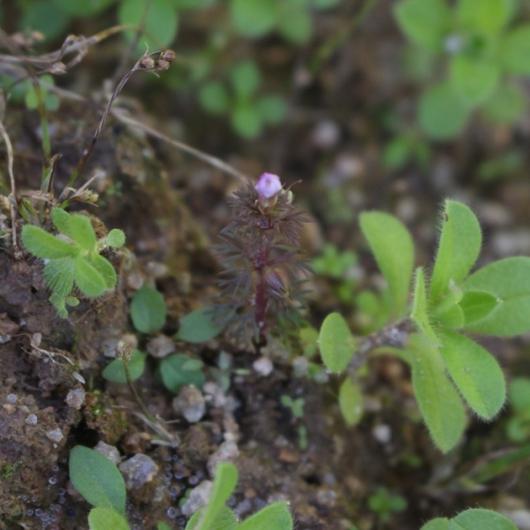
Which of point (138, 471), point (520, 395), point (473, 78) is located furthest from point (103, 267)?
point (473, 78)

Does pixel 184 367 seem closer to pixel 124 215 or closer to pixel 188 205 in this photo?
pixel 124 215

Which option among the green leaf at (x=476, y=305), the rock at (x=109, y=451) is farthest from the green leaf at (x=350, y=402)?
the rock at (x=109, y=451)

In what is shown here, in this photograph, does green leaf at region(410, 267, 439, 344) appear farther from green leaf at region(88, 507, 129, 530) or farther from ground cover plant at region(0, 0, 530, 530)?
green leaf at region(88, 507, 129, 530)

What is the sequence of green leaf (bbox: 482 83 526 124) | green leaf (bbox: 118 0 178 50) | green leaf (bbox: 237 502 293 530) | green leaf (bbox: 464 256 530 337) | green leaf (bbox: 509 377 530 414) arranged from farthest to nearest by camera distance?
green leaf (bbox: 482 83 526 124) < green leaf (bbox: 118 0 178 50) < green leaf (bbox: 509 377 530 414) < green leaf (bbox: 464 256 530 337) < green leaf (bbox: 237 502 293 530)

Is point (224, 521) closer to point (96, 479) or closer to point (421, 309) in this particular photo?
point (96, 479)

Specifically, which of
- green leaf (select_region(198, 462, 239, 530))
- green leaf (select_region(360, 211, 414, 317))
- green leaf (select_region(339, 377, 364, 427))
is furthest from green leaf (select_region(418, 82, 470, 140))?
green leaf (select_region(198, 462, 239, 530))

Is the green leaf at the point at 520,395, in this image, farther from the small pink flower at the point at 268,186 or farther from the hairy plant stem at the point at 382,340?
the small pink flower at the point at 268,186
